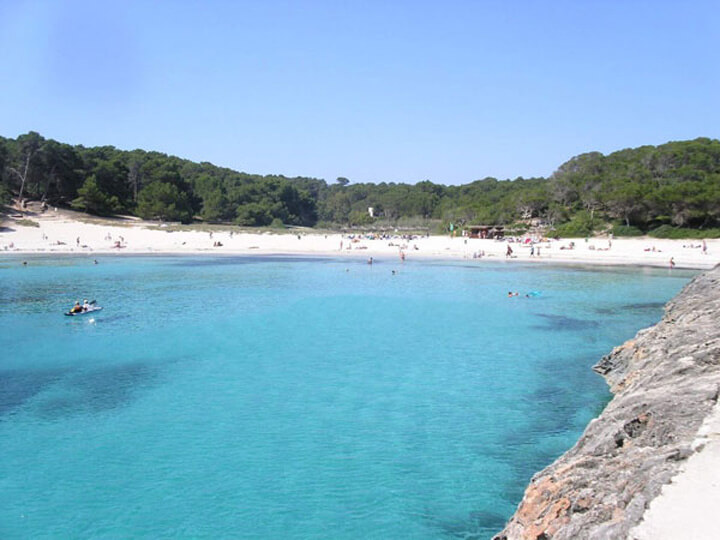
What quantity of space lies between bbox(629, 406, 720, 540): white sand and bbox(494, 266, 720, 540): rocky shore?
66mm

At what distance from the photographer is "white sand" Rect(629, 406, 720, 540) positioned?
152 inches

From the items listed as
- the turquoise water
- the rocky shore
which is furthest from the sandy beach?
the rocky shore

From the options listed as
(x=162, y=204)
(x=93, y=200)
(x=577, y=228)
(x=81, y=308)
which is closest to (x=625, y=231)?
(x=577, y=228)

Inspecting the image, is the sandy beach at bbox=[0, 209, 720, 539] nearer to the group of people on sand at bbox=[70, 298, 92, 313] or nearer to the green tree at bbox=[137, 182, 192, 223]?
the green tree at bbox=[137, 182, 192, 223]

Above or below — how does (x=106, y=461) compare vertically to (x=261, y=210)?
below

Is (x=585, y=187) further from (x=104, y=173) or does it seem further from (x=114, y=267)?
(x=104, y=173)

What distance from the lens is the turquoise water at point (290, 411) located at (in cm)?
840

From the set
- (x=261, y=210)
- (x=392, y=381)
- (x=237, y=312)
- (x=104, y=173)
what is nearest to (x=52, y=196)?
(x=104, y=173)

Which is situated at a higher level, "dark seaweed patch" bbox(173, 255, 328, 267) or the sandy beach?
the sandy beach

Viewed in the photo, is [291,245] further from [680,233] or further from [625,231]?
[680,233]

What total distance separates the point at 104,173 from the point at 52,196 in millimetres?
7442

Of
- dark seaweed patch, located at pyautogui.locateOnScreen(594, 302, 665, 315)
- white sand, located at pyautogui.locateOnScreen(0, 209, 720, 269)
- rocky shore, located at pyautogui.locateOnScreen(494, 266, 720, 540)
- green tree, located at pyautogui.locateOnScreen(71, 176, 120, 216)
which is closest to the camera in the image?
rocky shore, located at pyautogui.locateOnScreen(494, 266, 720, 540)

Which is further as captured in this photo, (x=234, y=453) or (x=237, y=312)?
(x=237, y=312)

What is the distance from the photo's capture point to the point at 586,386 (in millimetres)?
13734
